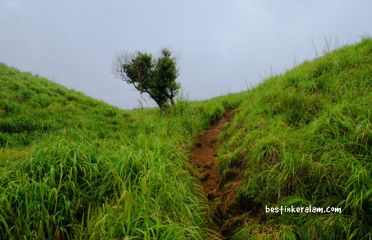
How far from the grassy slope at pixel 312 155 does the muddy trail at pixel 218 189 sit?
22 centimetres

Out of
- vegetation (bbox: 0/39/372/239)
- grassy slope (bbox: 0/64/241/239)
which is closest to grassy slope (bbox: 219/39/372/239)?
vegetation (bbox: 0/39/372/239)

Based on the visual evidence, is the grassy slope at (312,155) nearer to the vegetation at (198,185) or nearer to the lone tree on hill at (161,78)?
the vegetation at (198,185)

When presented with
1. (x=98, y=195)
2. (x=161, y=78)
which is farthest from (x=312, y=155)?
(x=161, y=78)

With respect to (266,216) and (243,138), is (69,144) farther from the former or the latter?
(243,138)

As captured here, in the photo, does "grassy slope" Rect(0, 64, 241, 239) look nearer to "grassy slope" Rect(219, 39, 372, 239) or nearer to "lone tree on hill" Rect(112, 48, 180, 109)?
"grassy slope" Rect(219, 39, 372, 239)

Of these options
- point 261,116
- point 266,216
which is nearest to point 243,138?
point 261,116

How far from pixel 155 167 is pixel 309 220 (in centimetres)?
210

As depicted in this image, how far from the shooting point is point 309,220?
165 inches

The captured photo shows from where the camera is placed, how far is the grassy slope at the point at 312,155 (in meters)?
4.11

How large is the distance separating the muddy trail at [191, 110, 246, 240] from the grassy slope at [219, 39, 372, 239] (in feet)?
0.72

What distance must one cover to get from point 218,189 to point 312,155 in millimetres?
1895

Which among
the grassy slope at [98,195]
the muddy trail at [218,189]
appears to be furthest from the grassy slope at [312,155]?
the grassy slope at [98,195]

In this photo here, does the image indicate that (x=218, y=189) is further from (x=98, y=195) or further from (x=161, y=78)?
(x=161, y=78)

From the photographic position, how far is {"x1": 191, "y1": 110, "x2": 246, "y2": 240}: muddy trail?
199 inches
